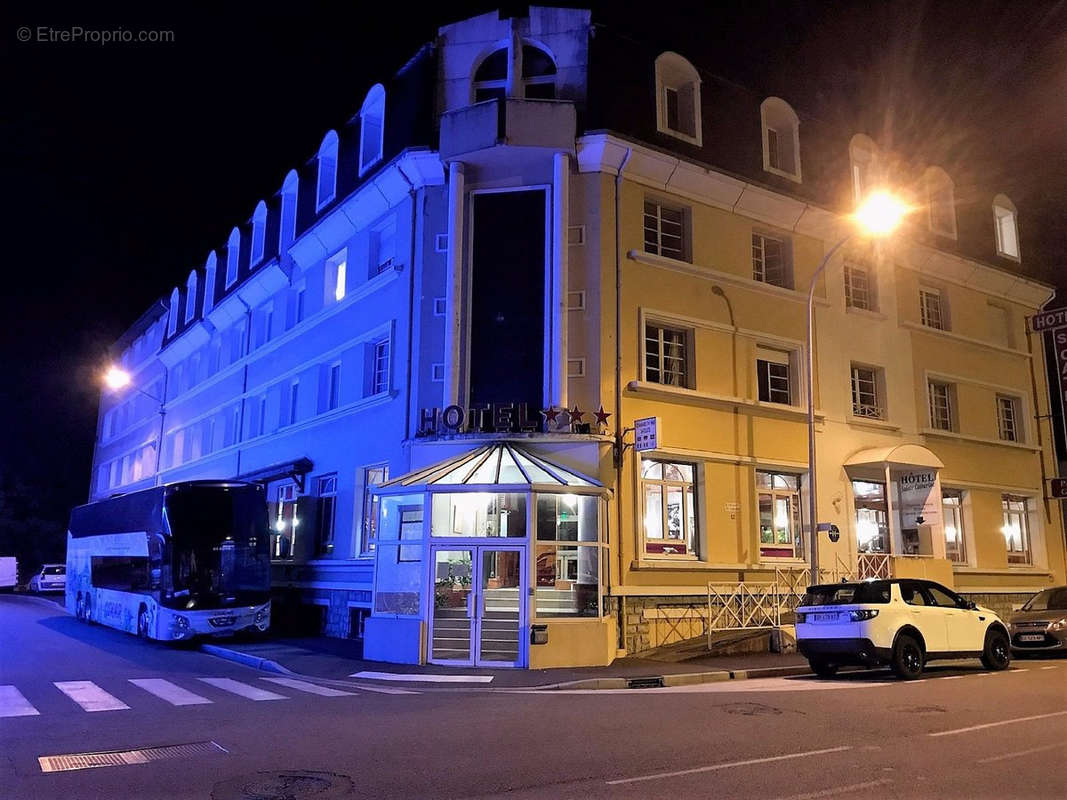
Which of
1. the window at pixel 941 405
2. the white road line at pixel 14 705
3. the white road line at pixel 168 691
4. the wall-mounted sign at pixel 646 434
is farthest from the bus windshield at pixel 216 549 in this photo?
the window at pixel 941 405

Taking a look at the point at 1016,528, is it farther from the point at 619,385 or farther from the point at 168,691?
the point at 168,691

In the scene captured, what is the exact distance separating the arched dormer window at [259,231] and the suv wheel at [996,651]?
989 inches

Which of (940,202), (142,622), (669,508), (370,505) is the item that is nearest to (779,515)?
(669,508)

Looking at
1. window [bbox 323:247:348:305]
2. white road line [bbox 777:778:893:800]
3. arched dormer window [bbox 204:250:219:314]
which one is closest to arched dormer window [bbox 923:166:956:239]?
window [bbox 323:247:348:305]

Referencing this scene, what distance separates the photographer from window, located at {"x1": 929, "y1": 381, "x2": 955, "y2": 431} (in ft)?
84.8

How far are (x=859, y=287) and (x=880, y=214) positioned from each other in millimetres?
6123

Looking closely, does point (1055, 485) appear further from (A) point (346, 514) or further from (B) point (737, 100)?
(A) point (346, 514)

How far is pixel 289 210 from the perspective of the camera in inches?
1113

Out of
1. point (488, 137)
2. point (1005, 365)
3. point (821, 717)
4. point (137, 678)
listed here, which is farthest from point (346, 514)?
point (1005, 365)

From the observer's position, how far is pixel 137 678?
14578 mm

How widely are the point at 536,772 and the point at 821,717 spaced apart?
460cm

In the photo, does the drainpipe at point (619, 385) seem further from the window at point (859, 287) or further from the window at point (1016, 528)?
the window at point (1016, 528)

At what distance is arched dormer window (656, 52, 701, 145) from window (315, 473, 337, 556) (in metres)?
13.1

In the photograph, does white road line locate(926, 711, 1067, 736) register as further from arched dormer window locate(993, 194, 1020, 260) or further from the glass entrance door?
arched dormer window locate(993, 194, 1020, 260)
